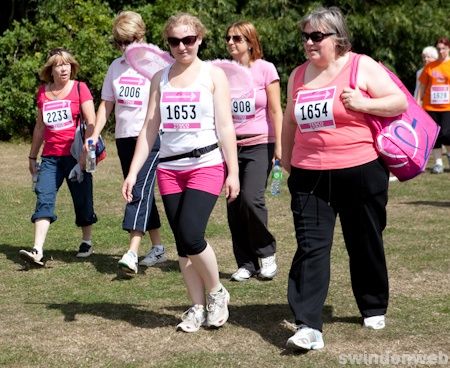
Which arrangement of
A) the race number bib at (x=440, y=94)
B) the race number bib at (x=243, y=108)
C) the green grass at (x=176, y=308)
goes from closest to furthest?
the green grass at (x=176, y=308), the race number bib at (x=243, y=108), the race number bib at (x=440, y=94)

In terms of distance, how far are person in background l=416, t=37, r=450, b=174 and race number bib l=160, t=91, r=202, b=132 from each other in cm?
880

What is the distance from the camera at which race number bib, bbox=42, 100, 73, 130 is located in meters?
8.51

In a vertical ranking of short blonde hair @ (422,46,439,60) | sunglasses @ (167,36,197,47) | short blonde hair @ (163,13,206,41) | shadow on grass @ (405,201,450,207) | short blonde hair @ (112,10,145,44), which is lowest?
shadow on grass @ (405,201,450,207)

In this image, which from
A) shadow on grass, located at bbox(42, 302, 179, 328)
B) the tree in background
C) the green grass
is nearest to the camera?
the green grass

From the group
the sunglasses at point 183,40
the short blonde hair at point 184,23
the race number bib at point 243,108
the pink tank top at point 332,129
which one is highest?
the short blonde hair at point 184,23

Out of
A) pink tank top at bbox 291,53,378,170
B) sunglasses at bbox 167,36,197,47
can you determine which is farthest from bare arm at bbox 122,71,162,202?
pink tank top at bbox 291,53,378,170

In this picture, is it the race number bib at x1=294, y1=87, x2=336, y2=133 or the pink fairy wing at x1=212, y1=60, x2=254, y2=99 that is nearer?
the race number bib at x1=294, y1=87, x2=336, y2=133

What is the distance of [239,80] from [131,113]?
115 centimetres

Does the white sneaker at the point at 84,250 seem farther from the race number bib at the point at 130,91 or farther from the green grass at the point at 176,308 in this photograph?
the race number bib at the point at 130,91

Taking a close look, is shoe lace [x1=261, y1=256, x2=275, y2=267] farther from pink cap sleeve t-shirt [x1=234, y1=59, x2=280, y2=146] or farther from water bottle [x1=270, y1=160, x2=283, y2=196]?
pink cap sleeve t-shirt [x1=234, y1=59, x2=280, y2=146]

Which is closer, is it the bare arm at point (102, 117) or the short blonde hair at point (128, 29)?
the short blonde hair at point (128, 29)

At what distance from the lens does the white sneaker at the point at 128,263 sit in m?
7.58

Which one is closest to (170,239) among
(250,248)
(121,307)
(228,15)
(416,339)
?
(250,248)

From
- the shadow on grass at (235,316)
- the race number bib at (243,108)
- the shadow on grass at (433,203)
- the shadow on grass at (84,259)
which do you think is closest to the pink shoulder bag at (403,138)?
the shadow on grass at (235,316)
